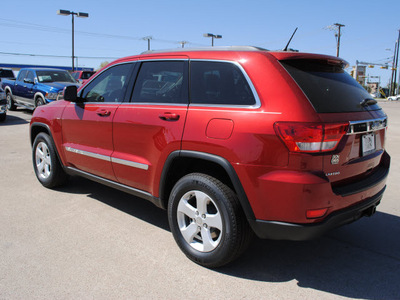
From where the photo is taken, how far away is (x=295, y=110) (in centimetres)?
255

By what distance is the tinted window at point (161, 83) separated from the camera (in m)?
3.31

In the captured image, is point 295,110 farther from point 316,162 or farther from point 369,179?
point 369,179

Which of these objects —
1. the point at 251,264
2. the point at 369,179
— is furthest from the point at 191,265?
the point at 369,179

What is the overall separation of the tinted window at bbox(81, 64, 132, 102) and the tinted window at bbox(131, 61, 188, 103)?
24 cm

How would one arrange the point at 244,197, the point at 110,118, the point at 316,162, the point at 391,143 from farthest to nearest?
1. the point at 391,143
2. the point at 110,118
3. the point at 244,197
4. the point at 316,162

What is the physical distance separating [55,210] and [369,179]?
345 centimetres

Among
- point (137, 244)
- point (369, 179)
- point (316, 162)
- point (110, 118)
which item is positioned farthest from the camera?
point (110, 118)

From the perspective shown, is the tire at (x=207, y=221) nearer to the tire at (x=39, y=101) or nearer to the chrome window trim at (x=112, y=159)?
Answer: the chrome window trim at (x=112, y=159)

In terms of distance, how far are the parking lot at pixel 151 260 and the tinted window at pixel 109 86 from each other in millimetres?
1358

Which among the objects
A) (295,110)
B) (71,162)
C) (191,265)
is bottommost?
(191,265)

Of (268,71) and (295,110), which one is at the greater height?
(268,71)

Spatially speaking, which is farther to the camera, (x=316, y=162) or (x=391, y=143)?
(x=391, y=143)

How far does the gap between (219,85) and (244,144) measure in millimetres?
642

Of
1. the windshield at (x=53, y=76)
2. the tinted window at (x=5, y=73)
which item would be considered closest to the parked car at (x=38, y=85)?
the windshield at (x=53, y=76)
